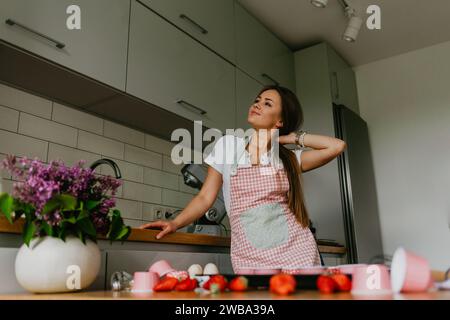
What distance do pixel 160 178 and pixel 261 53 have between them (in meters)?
1.15

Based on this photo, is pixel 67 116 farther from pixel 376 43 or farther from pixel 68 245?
pixel 376 43

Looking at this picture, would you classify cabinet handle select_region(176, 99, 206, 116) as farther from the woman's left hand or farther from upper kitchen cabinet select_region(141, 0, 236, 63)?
the woman's left hand

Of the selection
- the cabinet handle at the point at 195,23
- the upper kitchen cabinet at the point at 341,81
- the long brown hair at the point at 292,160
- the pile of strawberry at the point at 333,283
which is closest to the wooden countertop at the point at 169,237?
the long brown hair at the point at 292,160

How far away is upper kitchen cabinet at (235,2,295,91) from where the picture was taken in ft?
8.54

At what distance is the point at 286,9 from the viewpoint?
2721 millimetres

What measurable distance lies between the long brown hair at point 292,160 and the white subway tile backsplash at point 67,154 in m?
0.88

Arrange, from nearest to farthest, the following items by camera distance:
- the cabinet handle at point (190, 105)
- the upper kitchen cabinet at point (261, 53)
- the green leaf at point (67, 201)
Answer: the green leaf at point (67, 201) → the cabinet handle at point (190, 105) → the upper kitchen cabinet at point (261, 53)

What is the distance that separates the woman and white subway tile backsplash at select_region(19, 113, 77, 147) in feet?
2.46

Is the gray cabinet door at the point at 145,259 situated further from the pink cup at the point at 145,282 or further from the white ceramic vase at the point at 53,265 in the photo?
the pink cup at the point at 145,282

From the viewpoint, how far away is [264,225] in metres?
1.29

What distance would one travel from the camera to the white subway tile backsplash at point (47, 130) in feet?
5.51

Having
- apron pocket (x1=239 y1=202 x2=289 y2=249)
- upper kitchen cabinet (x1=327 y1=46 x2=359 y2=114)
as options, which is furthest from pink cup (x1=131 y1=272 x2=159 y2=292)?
upper kitchen cabinet (x1=327 y1=46 x2=359 y2=114)

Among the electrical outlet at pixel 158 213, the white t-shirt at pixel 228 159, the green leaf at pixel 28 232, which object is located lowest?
the green leaf at pixel 28 232

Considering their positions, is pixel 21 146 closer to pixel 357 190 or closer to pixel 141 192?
pixel 141 192
